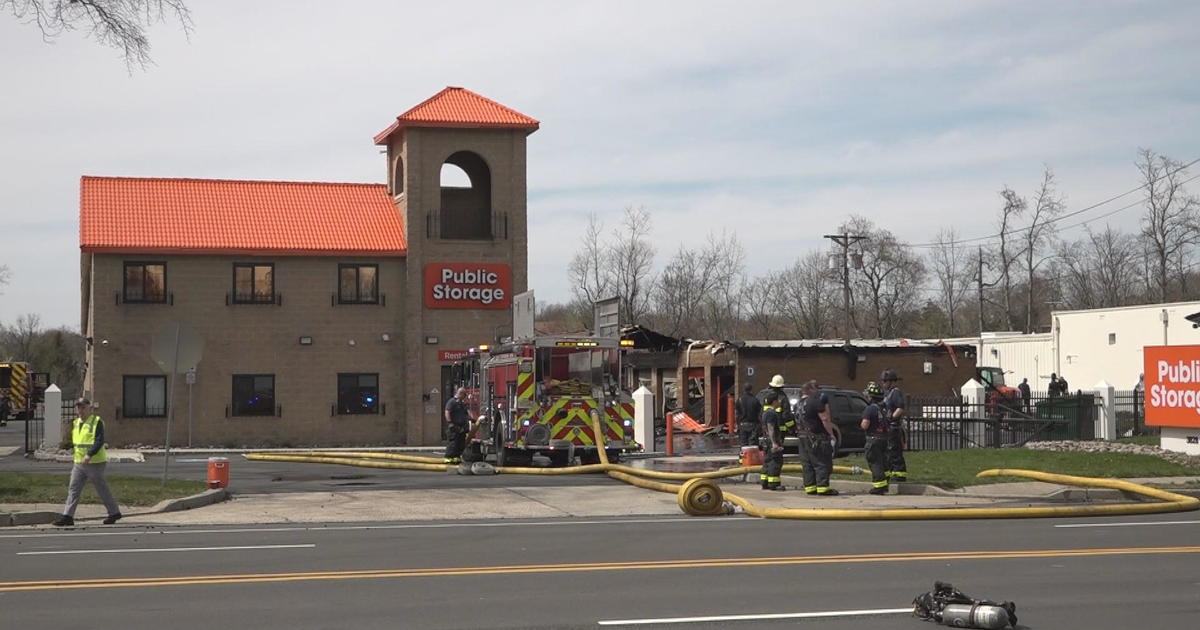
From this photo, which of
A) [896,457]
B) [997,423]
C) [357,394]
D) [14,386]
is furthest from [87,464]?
[14,386]

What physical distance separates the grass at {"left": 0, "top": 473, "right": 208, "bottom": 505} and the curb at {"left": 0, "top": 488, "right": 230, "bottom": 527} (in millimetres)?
314

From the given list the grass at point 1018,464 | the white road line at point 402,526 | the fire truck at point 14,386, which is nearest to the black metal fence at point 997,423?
the grass at point 1018,464

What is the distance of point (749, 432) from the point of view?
29.8 meters

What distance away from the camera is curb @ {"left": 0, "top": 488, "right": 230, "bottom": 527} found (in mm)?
17647

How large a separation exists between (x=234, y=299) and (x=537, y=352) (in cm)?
1852

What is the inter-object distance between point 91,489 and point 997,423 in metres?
19.6

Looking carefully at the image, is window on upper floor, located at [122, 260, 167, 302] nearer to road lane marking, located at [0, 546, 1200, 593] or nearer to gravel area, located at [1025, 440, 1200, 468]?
gravel area, located at [1025, 440, 1200, 468]

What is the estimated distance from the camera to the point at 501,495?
70.7 ft

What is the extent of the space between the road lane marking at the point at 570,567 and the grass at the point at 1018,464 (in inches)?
290

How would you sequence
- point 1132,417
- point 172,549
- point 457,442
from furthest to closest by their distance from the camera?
point 1132,417, point 457,442, point 172,549

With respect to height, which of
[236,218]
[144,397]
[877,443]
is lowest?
[877,443]

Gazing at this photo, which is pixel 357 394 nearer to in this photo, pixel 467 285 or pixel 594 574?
pixel 467 285

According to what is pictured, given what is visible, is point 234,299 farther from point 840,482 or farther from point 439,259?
point 840,482

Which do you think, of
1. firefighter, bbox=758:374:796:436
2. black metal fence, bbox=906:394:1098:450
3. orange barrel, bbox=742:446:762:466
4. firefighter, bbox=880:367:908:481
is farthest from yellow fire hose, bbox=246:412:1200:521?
black metal fence, bbox=906:394:1098:450
